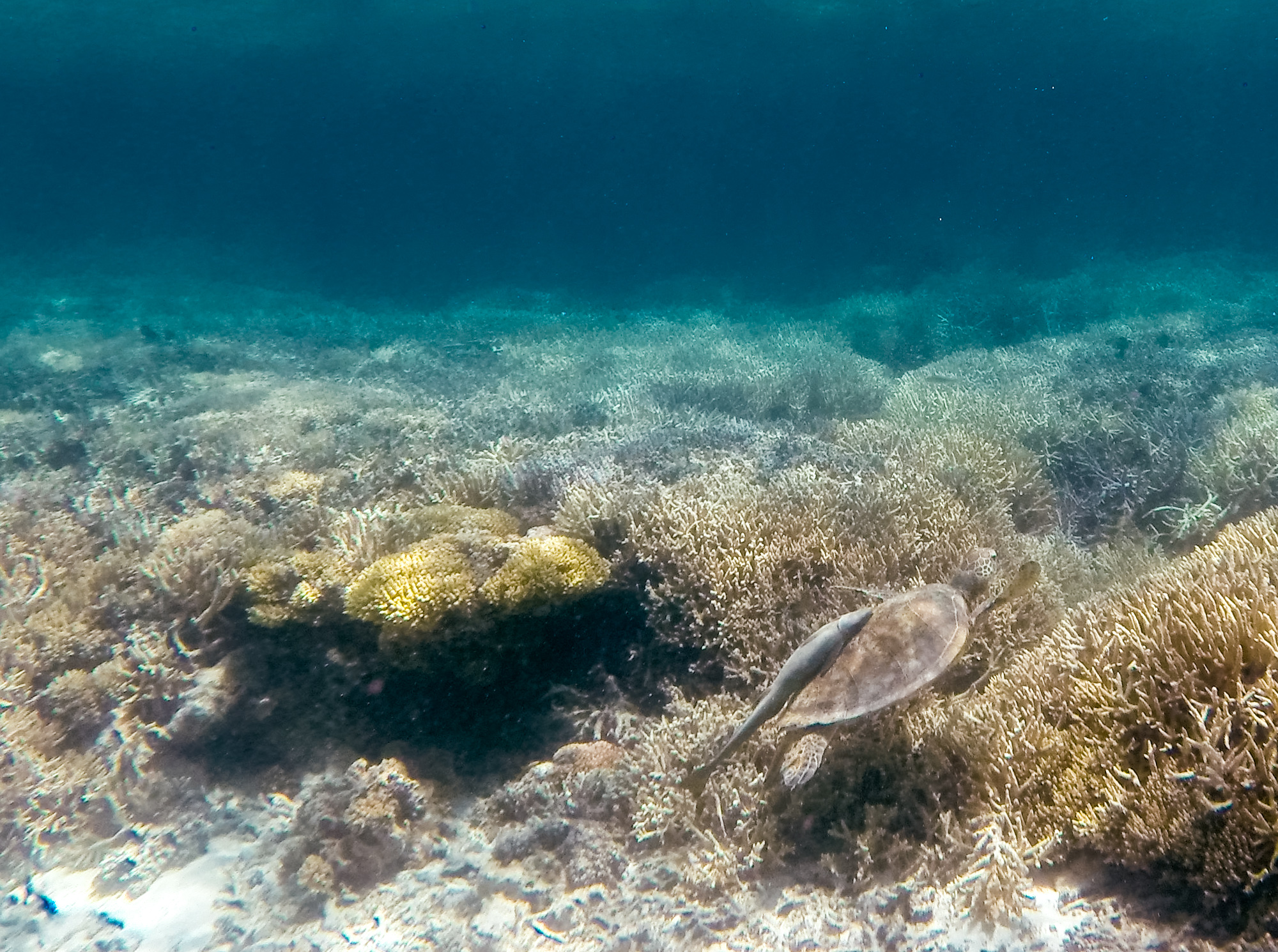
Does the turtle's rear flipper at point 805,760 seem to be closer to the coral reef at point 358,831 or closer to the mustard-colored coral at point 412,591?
the mustard-colored coral at point 412,591

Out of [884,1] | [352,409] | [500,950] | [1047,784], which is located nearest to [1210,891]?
[1047,784]

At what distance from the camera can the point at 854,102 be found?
72875 millimetres

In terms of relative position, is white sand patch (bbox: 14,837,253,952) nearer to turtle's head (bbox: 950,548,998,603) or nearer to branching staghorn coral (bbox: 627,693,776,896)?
branching staghorn coral (bbox: 627,693,776,896)

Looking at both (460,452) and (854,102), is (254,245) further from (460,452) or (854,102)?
(460,452)

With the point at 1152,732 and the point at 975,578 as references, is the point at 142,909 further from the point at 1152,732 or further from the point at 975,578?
the point at 1152,732

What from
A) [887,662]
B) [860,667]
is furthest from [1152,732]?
[860,667]

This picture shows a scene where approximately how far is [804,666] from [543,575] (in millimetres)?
1921

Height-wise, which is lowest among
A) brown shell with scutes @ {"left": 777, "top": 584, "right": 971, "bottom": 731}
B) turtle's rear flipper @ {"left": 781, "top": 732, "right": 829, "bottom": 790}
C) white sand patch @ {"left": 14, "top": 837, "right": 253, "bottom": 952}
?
white sand patch @ {"left": 14, "top": 837, "right": 253, "bottom": 952}

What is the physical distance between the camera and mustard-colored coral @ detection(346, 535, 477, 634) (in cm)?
427

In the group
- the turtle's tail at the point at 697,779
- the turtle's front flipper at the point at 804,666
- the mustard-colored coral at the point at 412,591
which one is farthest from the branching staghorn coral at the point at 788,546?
the mustard-colored coral at the point at 412,591

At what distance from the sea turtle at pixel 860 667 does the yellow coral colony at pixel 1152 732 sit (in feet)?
1.46

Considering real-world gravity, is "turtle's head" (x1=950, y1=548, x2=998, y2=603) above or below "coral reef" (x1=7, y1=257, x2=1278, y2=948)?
above

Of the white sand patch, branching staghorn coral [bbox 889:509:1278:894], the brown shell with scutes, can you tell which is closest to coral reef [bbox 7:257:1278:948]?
branching staghorn coral [bbox 889:509:1278:894]

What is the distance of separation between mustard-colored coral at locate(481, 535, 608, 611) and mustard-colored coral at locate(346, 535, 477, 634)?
0.20m
